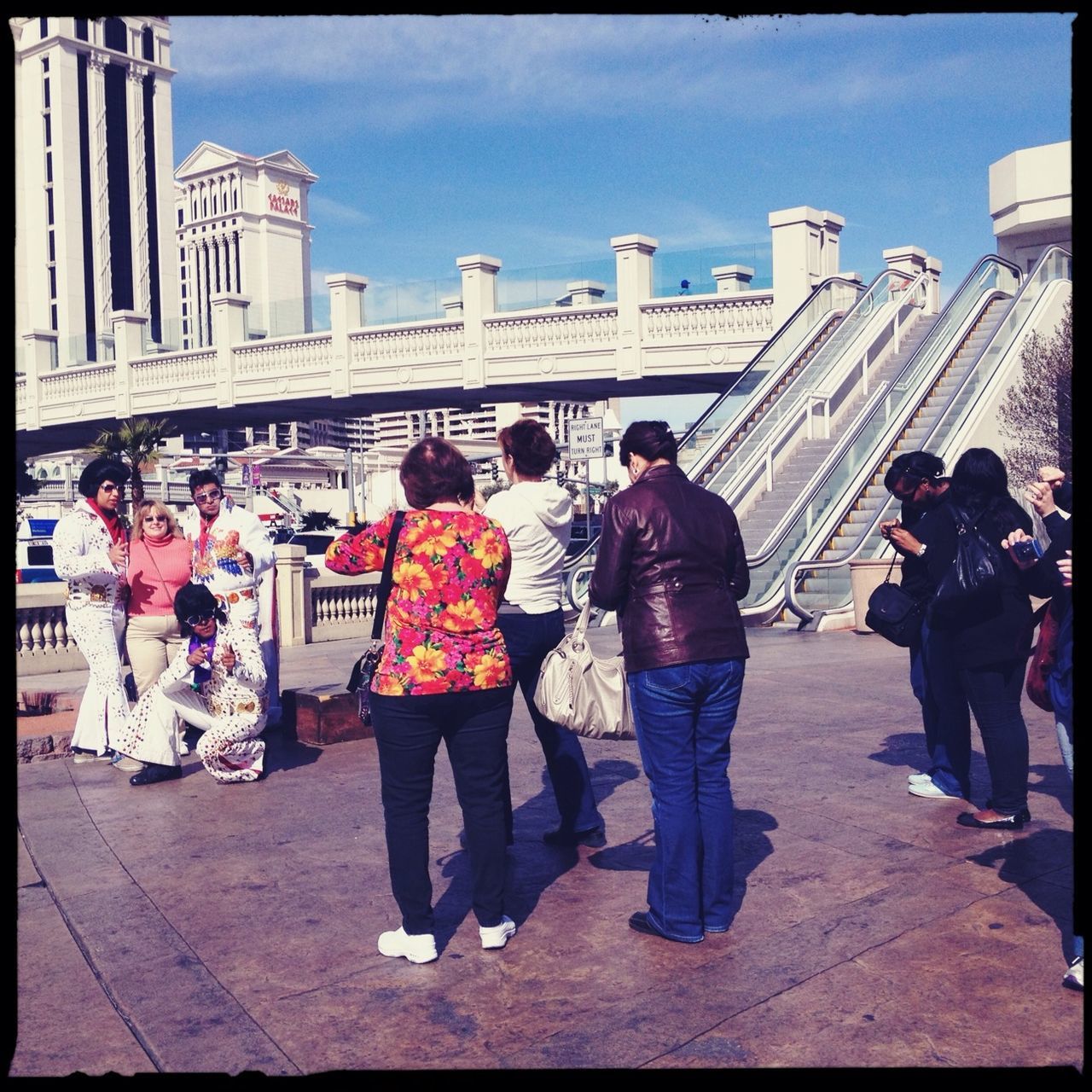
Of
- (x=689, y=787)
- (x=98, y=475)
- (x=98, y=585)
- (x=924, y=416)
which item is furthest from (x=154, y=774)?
(x=924, y=416)

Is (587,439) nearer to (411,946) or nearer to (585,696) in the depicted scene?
(585,696)

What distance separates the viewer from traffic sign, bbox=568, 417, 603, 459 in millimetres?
16797

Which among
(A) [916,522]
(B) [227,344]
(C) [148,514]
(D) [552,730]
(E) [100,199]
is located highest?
(E) [100,199]

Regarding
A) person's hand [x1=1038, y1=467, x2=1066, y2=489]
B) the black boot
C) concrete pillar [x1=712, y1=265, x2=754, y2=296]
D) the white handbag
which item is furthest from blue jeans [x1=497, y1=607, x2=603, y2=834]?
concrete pillar [x1=712, y1=265, x2=754, y2=296]

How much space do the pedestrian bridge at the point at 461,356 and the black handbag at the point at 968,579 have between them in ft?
73.6

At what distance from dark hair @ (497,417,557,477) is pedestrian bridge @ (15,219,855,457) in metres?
22.8

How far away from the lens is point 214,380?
1464 inches

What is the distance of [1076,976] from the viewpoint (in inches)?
141

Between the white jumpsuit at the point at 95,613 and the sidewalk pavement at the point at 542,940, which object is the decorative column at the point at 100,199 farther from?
the sidewalk pavement at the point at 542,940

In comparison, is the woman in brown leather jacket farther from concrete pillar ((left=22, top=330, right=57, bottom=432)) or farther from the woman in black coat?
concrete pillar ((left=22, top=330, right=57, bottom=432))

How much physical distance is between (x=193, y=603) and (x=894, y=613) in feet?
11.7

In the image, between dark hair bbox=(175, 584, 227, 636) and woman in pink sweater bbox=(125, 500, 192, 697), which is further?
woman in pink sweater bbox=(125, 500, 192, 697)

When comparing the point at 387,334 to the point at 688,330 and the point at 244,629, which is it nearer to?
the point at 688,330

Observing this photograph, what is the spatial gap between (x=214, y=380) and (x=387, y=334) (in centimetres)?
707
